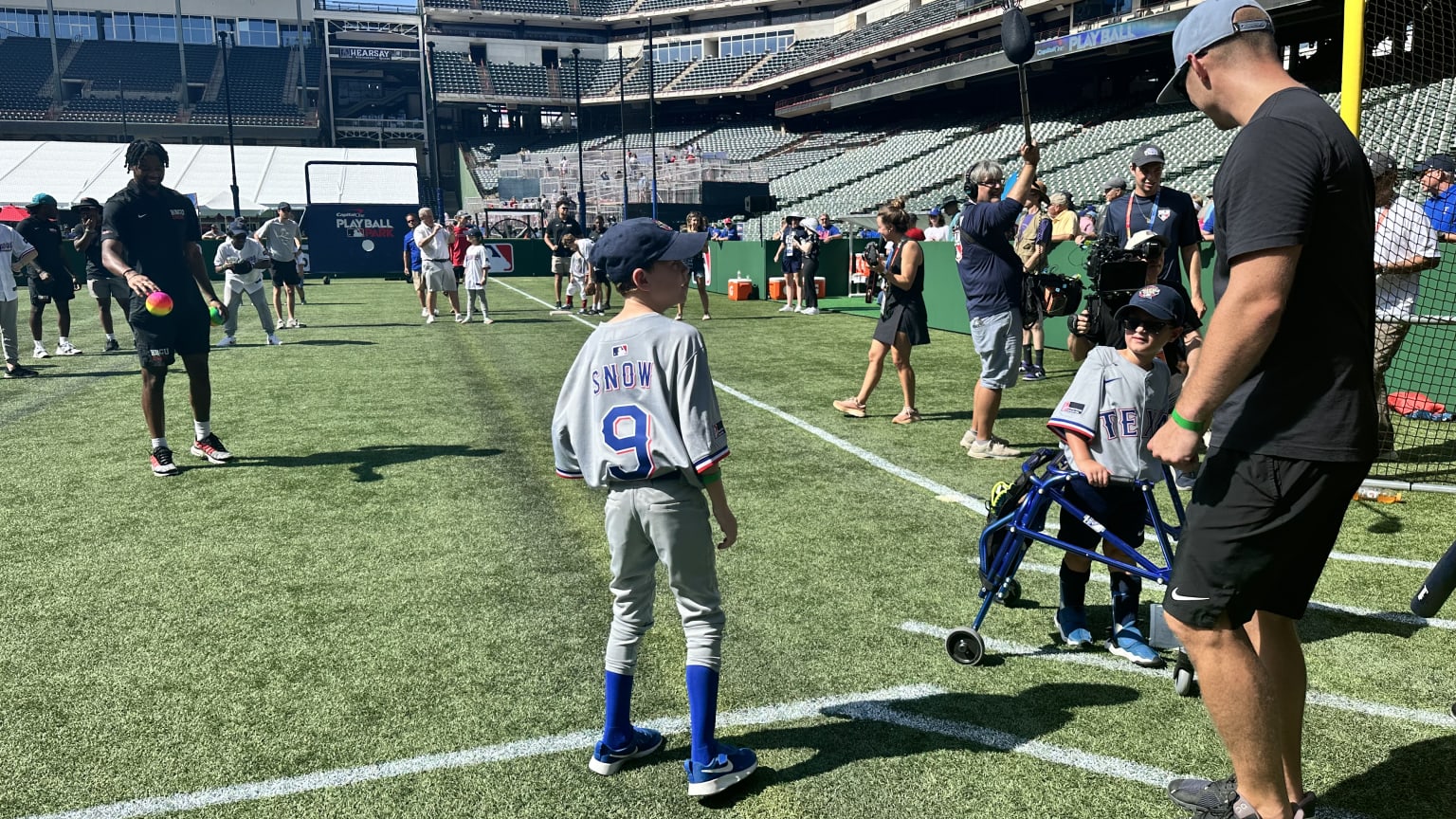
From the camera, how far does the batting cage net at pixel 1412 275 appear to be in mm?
6738

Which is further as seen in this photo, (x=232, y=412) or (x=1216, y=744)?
(x=232, y=412)

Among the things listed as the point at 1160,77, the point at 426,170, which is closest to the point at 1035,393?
the point at 1160,77

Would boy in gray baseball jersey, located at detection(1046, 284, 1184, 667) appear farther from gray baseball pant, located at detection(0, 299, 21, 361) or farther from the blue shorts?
gray baseball pant, located at detection(0, 299, 21, 361)

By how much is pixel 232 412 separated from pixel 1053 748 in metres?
8.84

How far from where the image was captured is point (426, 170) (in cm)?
6631

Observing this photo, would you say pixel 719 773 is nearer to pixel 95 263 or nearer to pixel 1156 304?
pixel 1156 304

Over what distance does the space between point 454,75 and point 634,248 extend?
72.2 meters

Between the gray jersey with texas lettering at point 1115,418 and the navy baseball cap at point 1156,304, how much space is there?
0.22m

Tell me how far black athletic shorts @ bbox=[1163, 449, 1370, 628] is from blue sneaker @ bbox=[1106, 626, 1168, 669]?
1.51 meters

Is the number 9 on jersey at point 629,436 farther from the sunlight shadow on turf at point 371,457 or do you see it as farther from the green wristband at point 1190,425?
the sunlight shadow on turf at point 371,457

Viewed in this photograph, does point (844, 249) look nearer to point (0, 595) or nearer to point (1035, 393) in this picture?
point (1035, 393)

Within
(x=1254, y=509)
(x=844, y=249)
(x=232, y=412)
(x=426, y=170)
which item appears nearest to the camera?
(x=1254, y=509)

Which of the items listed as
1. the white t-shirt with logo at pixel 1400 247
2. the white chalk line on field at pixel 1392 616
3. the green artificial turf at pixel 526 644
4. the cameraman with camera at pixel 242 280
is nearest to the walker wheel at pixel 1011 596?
the green artificial turf at pixel 526 644

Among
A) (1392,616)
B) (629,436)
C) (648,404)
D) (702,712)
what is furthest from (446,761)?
(1392,616)
